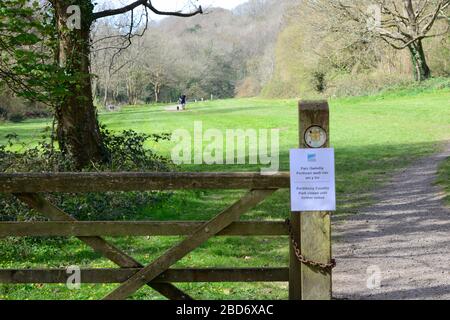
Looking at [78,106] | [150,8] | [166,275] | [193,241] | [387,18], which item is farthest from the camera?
[387,18]

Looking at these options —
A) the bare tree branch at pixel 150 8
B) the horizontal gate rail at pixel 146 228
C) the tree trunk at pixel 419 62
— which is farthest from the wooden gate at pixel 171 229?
the tree trunk at pixel 419 62

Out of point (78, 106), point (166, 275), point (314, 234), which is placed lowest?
point (166, 275)

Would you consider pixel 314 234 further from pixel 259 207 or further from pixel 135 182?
pixel 259 207

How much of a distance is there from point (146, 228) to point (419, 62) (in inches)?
1831

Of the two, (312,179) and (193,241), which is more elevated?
(312,179)

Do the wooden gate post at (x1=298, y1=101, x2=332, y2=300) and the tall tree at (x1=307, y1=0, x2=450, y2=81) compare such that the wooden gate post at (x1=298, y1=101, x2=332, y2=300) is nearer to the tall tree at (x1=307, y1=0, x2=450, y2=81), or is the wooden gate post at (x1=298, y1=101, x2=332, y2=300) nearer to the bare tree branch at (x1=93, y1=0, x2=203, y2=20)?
the bare tree branch at (x1=93, y1=0, x2=203, y2=20)

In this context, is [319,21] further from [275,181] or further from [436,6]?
[275,181]

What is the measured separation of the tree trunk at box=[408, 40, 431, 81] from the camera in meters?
47.6

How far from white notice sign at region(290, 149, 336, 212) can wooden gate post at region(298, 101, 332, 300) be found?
70mm

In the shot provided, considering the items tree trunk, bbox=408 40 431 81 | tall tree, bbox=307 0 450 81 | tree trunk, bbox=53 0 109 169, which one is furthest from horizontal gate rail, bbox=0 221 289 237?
tree trunk, bbox=408 40 431 81

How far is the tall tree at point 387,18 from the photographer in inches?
1737

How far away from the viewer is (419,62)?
48.0 meters

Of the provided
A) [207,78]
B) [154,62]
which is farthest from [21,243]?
[207,78]

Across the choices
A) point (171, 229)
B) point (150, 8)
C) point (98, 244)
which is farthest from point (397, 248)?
point (150, 8)
